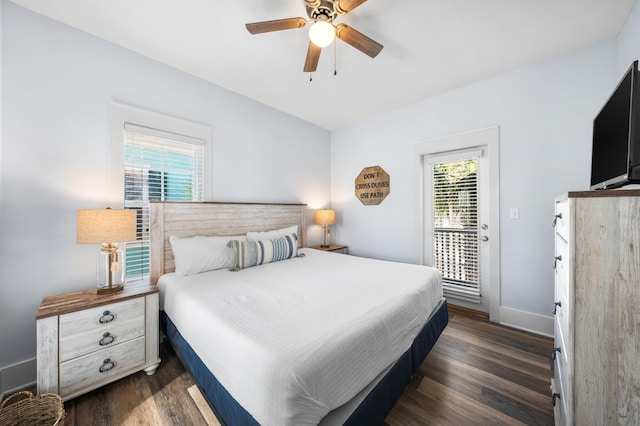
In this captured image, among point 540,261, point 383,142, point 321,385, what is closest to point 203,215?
point 321,385

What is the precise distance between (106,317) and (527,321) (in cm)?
375

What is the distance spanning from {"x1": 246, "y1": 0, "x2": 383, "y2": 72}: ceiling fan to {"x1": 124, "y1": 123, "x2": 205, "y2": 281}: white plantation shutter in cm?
146

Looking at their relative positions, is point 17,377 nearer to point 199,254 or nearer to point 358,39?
point 199,254

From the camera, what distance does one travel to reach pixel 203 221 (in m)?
2.57

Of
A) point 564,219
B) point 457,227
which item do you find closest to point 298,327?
point 564,219

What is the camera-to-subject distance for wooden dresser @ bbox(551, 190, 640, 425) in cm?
79

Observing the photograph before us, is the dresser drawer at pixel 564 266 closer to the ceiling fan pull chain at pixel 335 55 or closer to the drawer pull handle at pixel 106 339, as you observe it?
the ceiling fan pull chain at pixel 335 55

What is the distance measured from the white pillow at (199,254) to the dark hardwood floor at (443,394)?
0.77m

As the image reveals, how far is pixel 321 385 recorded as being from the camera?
0.94 meters

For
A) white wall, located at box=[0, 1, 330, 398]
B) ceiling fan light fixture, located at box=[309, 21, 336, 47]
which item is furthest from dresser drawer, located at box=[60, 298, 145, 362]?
ceiling fan light fixture, located at box=[309, 21, 336, 47]

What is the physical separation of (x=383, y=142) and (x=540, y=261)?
236cm

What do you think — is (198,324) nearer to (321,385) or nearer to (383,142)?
(321,385)

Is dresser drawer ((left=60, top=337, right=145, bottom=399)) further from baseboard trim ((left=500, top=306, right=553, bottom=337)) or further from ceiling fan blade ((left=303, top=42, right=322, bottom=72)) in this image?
baseboard trim ((left=500, top=306, right=553, bottom=337))

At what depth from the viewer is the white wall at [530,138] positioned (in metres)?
2.16
